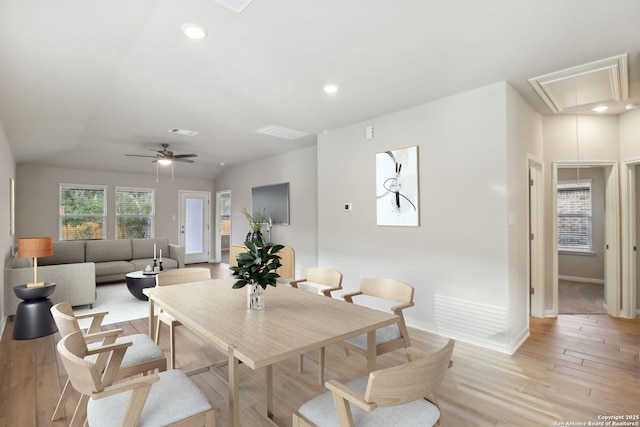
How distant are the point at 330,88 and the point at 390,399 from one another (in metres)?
2.93

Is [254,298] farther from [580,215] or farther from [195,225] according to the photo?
[195,225]

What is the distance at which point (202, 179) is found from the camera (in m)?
9.20

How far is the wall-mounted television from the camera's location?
21.8 feet

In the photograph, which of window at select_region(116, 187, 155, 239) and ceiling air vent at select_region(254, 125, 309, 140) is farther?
window at select_region(116, 187, 155, 239)

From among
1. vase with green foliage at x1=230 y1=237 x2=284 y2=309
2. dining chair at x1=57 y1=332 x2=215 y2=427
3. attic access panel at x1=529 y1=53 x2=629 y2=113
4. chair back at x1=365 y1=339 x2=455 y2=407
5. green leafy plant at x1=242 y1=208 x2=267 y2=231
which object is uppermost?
attic access panel at x1=529 y1=53 x2=629 y2=113

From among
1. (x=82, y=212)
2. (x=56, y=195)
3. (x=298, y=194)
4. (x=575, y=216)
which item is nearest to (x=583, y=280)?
(x=575, y=216)

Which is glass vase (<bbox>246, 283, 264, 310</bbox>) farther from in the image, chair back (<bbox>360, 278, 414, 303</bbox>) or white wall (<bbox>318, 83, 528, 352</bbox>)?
white wall (<bbox>318, 83, 528, 352</bbox>)

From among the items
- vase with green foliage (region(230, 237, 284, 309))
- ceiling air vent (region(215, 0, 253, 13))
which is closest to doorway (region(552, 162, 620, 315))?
vase with green foliage (region(230, 237, 284, 309))

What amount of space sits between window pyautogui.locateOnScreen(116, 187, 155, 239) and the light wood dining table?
646 cm

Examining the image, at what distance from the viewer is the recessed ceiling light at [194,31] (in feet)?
7.59

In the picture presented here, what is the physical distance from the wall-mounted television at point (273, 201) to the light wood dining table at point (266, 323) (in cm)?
414

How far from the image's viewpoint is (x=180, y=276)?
117 inches

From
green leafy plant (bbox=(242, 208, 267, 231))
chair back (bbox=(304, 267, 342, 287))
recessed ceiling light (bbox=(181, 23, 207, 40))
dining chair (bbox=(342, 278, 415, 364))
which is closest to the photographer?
dining chair (bbox=(342, 278, 415, 364))

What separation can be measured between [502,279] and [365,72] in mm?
2290
